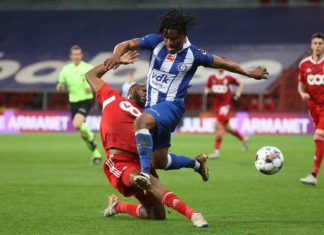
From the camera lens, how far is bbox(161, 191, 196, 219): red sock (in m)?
7.02

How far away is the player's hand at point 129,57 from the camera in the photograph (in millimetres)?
7326

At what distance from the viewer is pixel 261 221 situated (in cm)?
759

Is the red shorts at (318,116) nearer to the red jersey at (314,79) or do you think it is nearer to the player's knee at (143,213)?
the red jersey at (314,79)

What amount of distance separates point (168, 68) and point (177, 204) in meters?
1.43

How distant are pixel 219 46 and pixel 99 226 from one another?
2692 cm

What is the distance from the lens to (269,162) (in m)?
8.79

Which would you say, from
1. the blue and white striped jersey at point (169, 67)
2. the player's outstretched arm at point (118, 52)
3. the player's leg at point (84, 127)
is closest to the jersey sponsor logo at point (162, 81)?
the blue and white striped jersey at point (169, 67)

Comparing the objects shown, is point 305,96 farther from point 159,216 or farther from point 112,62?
point 112,62

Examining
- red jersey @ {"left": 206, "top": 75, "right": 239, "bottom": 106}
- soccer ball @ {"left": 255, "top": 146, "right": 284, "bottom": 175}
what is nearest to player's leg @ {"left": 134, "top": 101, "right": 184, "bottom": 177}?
soccer ball @ {"left": 255, "top": 146, "right": 284, "bottom": 175}

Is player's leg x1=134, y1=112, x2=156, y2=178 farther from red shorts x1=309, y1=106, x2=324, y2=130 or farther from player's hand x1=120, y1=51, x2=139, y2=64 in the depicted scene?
red shorts x1=309, y1=106, x2=324, y2=130

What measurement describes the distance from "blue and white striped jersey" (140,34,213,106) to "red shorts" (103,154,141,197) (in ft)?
2.04

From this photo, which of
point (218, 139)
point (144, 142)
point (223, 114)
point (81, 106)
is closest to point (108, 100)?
point (144, 142)

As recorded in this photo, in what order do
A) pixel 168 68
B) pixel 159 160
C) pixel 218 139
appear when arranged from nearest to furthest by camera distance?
pixel 168 68 → pixel 159 160 → pixel 218 139

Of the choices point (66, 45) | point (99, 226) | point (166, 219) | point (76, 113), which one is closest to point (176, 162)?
point (166, 219)
